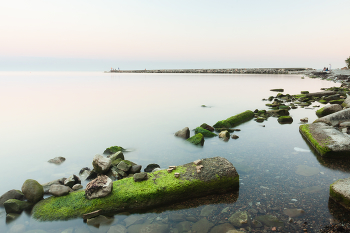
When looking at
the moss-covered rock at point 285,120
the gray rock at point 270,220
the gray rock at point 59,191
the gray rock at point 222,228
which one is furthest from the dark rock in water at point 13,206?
the moss-covered rock at point 285,120

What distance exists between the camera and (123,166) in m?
6.43

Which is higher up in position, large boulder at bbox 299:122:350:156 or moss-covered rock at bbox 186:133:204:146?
large boulder at bbox 299:122:350:156

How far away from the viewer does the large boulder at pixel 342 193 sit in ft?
14.4

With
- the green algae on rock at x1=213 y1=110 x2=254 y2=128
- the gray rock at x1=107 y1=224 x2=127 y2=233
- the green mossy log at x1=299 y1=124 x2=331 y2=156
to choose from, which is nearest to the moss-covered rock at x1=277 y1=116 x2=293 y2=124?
the green algae on rock at x1=213 y1=110 x2=254 y2=128

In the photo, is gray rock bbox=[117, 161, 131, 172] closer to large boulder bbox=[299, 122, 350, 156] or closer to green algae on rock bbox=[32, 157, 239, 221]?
green algae on rock bbox=[32, 157, 239, 221]

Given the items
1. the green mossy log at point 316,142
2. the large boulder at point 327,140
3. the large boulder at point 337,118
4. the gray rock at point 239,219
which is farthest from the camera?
the large boulder at point 337,118

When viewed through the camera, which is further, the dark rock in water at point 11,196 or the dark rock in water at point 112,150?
the dark rock in water at point 112,150

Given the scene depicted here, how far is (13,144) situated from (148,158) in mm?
7419

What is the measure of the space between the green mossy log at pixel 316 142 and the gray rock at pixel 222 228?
205 inches

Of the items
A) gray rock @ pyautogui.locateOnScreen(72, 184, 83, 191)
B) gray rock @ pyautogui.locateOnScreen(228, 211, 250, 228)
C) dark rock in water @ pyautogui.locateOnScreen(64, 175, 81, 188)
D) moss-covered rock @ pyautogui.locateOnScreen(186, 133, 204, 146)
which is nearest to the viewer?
gray rock @ pyautogui.locateOnScreen(228, 211, 250, 228)

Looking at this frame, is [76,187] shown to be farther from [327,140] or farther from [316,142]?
[327,140]

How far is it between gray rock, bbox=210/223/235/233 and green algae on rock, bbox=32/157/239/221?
1.08m

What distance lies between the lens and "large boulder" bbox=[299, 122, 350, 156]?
6902 mm

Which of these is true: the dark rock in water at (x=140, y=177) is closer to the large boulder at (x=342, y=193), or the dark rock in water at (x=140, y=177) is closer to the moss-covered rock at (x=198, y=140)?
the moss-covered rock at (x=198, y=140)
